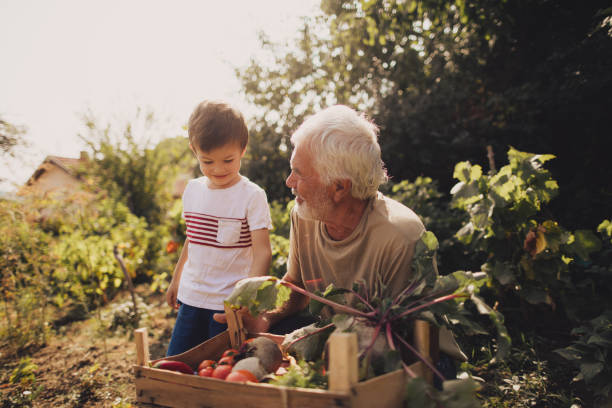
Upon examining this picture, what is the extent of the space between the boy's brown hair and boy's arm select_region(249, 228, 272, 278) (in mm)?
470

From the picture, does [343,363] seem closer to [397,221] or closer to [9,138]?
[397,221]

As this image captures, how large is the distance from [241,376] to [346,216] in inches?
32.3

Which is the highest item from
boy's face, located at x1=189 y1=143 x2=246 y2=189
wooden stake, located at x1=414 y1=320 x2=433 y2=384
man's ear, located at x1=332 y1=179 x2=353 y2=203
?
boy's face, located at x1=189 y1=143 x2=246 y2=189

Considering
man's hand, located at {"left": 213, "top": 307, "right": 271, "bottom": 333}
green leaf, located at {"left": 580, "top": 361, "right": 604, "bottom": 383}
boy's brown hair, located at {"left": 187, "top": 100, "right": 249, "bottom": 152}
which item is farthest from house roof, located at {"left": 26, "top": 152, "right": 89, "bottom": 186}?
green leaf, located at {"left": 580, "top": 361, "right": 604, "bottom": 383}

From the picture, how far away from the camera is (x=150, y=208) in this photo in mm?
Answer: 9656

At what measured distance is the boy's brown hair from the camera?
1.76 m

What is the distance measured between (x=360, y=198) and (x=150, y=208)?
9125mm

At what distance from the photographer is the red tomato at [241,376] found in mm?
1036

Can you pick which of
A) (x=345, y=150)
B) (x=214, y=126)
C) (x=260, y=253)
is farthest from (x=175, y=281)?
(x=345, y=150)

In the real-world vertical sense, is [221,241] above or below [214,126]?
below

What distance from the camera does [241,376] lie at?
105cm

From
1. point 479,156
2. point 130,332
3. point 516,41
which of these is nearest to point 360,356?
point 130,332

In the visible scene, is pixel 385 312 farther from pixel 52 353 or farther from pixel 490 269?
pixel 52 353

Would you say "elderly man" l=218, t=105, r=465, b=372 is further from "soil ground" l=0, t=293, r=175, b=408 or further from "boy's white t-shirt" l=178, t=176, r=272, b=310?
"soil ground" l=0, t=293, r=175, b=408
